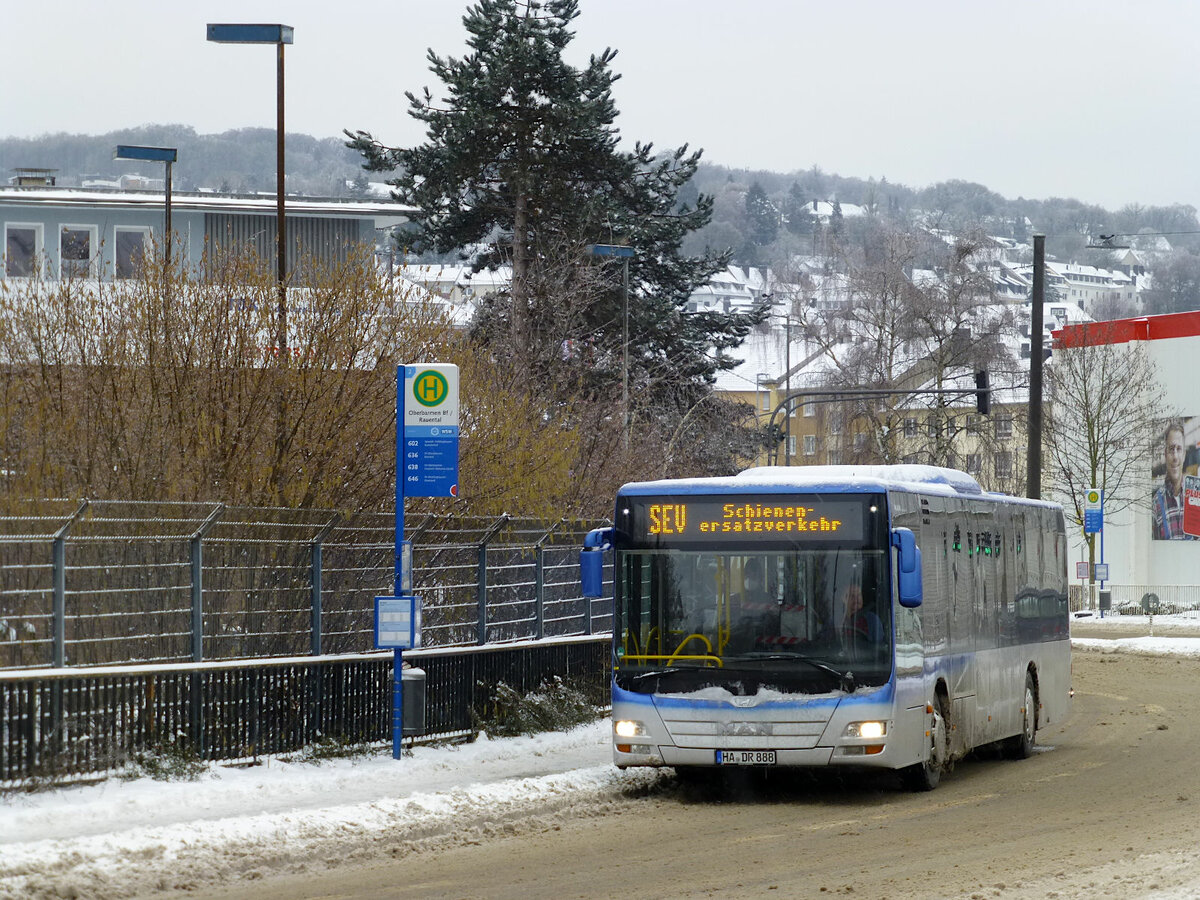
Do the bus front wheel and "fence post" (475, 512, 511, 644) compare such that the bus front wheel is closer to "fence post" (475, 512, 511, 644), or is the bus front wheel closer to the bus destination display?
the bus destination display

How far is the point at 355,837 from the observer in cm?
1253

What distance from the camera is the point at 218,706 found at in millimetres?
15164

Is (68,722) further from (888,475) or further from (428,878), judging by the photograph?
(888,475)

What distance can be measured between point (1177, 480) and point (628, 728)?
54989 millimetres

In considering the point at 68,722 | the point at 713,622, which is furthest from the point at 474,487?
the point at 68,722

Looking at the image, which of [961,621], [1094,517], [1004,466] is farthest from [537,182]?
[1004,466]

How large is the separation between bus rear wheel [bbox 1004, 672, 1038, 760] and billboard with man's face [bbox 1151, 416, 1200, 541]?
47.6 metres

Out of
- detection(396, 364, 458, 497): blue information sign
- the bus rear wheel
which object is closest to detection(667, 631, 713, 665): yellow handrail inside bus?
detection(396, 364, 458, 497): blue information sign

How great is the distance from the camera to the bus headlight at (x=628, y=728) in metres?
15.7

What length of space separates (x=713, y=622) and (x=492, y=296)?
103 feet

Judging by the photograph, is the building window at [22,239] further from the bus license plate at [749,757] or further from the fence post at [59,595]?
the bus license plate at [749,757]

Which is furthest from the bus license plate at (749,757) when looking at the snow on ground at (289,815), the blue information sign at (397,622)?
the blue information sign at (397,622)

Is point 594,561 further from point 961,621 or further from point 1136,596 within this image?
point 1136,596

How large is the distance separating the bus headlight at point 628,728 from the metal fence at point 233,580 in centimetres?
311
